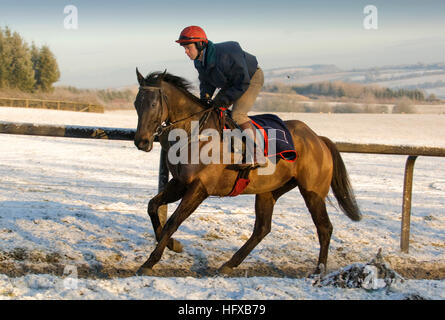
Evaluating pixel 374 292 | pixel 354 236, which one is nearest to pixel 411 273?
pixel 354 236

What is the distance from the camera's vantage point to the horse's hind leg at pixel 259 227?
5531 mm

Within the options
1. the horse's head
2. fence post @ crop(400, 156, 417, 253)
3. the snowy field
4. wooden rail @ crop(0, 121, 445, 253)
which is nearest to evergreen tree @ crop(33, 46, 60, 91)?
the snowy field

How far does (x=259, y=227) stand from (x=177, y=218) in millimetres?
1292

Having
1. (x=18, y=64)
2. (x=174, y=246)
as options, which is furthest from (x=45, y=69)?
(x=174, y=246)

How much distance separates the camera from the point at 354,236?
6934 mm

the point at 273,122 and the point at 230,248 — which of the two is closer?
the point at 273,122

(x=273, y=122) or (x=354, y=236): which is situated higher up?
(x=273, y=122)

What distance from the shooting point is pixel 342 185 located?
6125mm

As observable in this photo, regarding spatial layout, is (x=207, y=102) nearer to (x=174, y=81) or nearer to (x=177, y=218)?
(x=174, y=81)

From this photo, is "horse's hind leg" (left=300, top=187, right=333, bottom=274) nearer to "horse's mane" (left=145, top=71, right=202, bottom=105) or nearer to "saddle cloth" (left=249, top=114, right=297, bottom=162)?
"saddle cloth" (left=249, top=114, right=297, bottom=162)

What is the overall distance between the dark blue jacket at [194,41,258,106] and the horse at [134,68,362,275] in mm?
226

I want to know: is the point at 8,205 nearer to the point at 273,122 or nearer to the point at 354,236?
the point at 273,122

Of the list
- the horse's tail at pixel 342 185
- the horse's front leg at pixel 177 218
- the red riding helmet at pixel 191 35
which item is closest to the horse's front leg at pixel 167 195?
the horse's front leg at pixel 177 218
